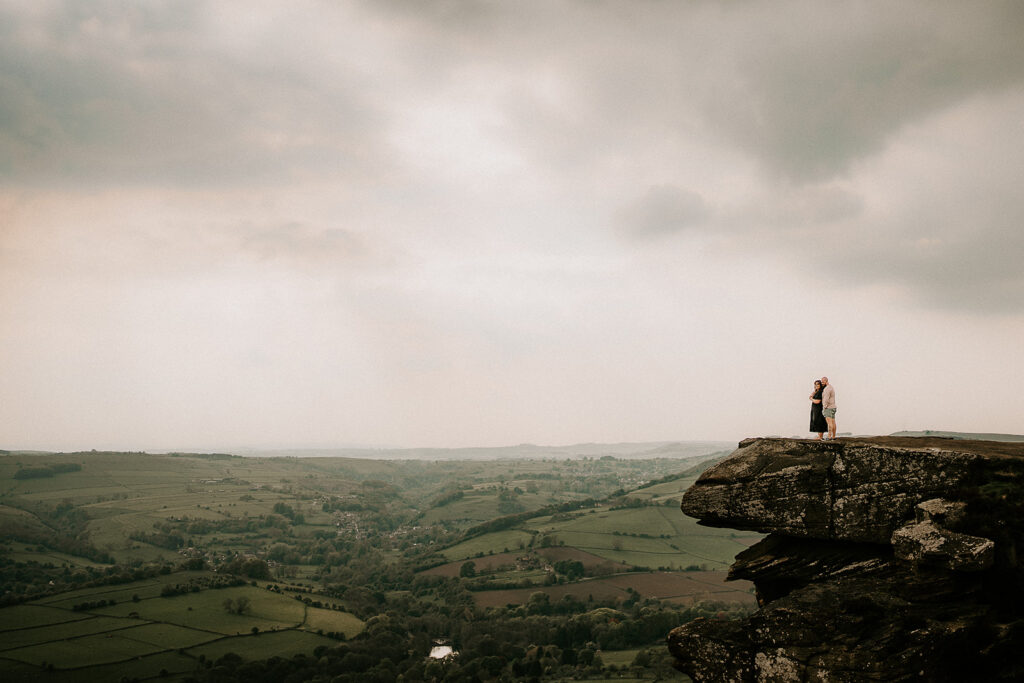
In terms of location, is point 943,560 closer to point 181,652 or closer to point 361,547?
point 181,652

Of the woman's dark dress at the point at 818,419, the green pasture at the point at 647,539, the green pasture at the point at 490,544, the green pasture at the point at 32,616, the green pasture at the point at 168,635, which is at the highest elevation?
the woman's dark dress at the point at 818,419

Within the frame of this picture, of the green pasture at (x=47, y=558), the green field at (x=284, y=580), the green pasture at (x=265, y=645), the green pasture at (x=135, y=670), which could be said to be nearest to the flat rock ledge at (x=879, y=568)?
the green field at (x=284, y=580)

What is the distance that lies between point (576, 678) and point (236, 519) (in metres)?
158

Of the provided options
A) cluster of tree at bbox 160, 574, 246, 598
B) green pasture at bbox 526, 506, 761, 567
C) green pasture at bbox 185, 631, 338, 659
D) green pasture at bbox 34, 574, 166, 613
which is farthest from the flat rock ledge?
green pasture at bbox 526, 506, 761, 567

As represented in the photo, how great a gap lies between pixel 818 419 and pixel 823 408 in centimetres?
51

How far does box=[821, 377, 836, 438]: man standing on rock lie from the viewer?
61.6 ft

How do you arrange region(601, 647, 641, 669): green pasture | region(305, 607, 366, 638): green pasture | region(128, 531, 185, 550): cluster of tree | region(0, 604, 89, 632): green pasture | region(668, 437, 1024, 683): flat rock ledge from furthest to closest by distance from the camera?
region(128, 531, 185, 550): cluster of tree, region(305, 607, 366, 638): green pasture, region(0, 604, 89, 632): green pasture, region(601, 647, 641, 669): green pasture, region(668, 437, 1024, 683): flat rock ledge

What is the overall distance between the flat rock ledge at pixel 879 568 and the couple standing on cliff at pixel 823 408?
→ 295 centimetres

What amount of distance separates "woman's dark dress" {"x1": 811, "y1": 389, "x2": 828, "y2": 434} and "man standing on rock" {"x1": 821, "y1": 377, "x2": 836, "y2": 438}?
15cm

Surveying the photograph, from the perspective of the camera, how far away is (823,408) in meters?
19.2

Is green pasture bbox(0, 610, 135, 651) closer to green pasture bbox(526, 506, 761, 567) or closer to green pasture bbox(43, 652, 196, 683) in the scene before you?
green pasture bbox(43, 652, 196, 683)

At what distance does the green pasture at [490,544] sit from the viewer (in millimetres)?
147738

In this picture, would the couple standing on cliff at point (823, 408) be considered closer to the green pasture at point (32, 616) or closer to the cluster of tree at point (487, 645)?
the cluster of tree at point (487, 645)

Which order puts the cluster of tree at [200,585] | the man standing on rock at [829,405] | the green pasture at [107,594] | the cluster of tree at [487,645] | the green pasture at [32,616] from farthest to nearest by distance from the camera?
the cluster of tree at [200,585], the green pasture at [107,594], the green pasture at [32,616], the cluster of tree at [487,645], the man standing on rock at [829,405]
